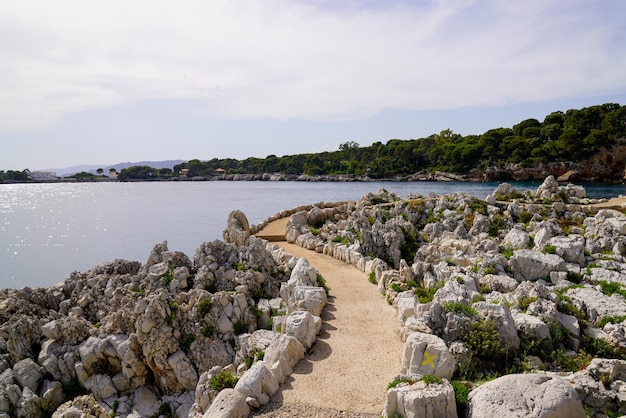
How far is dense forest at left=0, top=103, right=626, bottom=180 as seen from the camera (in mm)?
86312

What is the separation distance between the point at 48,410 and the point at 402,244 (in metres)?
18.9

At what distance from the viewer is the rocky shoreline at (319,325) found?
1040cm

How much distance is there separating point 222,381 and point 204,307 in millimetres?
5728

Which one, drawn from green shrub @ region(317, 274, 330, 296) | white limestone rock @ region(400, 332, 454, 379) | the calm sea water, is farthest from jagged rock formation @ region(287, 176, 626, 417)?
the calm sea water

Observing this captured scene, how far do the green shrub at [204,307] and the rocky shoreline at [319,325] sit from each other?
0.07 metres

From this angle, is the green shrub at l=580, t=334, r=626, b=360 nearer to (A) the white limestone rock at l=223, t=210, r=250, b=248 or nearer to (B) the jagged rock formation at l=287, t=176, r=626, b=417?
(B) the jagged rock formation at l=287, t=176, r=626, b=417

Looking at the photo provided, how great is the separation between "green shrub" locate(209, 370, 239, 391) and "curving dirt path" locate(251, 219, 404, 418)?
1.44 metres

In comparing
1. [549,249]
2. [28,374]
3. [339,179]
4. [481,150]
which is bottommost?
[28,374]

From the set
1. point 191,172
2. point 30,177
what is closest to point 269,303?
point 191,172

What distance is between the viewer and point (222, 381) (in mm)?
11953

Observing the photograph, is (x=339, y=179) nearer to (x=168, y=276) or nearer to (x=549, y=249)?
(x=549, y=249)

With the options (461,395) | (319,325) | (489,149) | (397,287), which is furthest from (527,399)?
(489,149)

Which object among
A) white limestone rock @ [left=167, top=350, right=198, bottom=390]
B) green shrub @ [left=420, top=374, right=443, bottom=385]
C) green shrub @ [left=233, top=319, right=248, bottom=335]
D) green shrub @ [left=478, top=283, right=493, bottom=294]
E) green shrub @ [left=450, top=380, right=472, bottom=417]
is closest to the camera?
green shrub @ [left=450, top=380, right=472, bottom=417]

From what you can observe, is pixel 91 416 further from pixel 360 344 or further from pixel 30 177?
pixel 30 177
